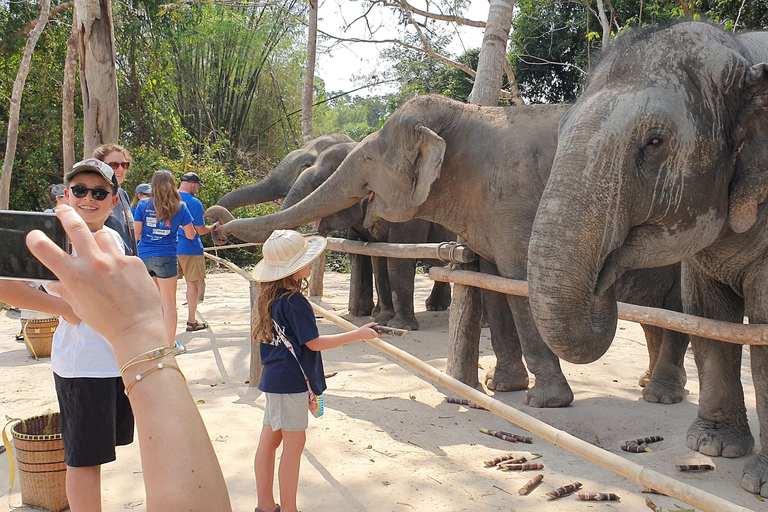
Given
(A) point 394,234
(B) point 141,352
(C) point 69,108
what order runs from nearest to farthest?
(B) point 141,352
(A) point 394,234
(C) point 69,108

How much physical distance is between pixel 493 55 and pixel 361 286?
366cm

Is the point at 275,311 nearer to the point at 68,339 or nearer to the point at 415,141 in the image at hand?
the point at 68,339

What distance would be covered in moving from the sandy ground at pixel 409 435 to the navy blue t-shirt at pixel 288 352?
2.06 feet

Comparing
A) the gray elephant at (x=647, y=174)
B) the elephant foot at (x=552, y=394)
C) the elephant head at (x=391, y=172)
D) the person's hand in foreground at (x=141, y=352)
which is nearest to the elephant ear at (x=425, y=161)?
the elephant head at (x=391, y=172)

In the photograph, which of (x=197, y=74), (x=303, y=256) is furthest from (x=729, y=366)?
(x=197, y=74)

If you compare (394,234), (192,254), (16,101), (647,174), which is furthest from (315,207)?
(16,101)

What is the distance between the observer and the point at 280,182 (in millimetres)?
9000

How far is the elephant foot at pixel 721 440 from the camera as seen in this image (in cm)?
350

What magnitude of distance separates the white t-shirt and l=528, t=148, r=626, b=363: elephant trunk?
1.72 meters

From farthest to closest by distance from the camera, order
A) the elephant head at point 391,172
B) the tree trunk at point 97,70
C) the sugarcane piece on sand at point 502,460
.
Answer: the tree trunk at point 97,70
the elephant head at point 391,172
the sugarcane piece on sand at point 502,460

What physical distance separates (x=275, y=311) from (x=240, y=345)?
3944 mm

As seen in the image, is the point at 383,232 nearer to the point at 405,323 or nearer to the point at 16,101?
the point at 405,323

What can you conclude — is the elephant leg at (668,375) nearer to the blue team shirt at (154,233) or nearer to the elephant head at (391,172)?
the elephant head at (391,172)

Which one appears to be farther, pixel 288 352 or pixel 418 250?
pixel 418 250
